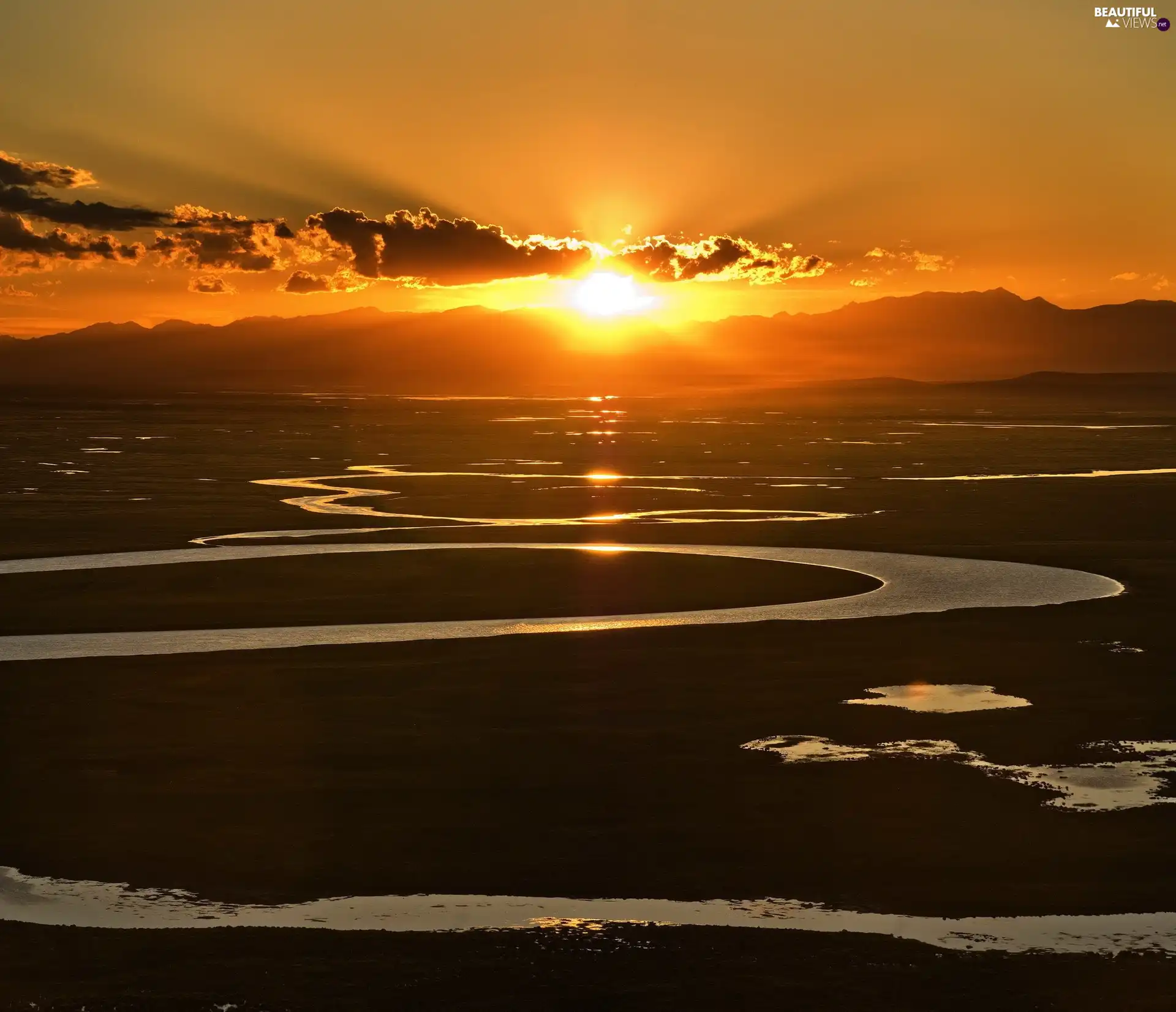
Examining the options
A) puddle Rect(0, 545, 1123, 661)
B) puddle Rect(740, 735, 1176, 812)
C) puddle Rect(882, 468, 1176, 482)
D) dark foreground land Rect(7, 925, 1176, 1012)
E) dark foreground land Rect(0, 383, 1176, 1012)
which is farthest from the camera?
puddle Rect(882, 468, 1176, 482)

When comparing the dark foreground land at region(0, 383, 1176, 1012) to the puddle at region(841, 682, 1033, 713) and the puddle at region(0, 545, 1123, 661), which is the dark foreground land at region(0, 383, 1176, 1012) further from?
the puddle at region(0, 545, 1123, 661)

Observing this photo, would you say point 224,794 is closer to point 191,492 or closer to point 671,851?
point 671,851

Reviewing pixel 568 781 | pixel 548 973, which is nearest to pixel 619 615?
pixel 568 781

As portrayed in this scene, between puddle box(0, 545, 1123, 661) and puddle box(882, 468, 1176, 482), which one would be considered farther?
puddle box(882, 468, 1176, 482)

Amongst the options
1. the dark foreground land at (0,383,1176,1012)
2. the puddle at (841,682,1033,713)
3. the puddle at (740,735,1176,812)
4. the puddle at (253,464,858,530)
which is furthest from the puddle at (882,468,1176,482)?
the puddle at (740,735,1176,812)

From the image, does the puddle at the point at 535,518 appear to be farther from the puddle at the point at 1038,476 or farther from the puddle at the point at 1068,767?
the puddle at the point at 1068,767

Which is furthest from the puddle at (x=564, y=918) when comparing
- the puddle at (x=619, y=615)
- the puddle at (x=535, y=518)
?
the puddle at (x=535, y=518)

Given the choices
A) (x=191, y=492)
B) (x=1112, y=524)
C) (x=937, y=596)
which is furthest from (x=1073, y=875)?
(x=191, y=492)
